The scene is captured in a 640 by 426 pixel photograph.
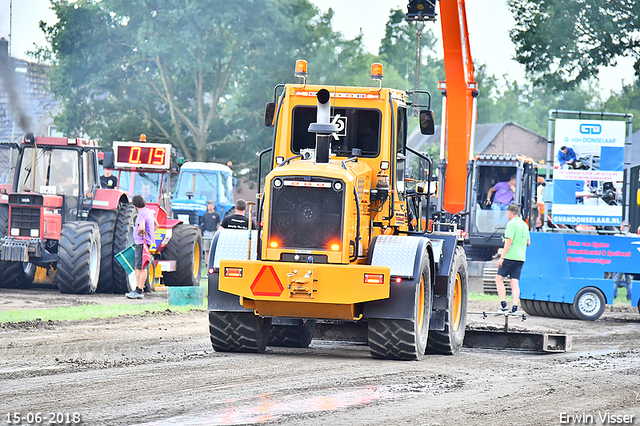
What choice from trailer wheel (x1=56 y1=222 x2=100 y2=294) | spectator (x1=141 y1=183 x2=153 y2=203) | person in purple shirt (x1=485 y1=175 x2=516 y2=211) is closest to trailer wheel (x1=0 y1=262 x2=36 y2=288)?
trailer wheel (x1=56 y1=222 x2=100 y2=294)

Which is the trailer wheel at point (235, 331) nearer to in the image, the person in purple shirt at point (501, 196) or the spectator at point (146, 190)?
the spectator at point (146, 190)

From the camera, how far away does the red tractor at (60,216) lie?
1930 cm

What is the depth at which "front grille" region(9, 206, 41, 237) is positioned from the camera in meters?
19.7

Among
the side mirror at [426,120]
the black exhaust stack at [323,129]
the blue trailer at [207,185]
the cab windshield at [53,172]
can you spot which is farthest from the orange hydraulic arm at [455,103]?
the blue trailer at [207,185]

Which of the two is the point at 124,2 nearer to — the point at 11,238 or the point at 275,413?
the point at 11,238

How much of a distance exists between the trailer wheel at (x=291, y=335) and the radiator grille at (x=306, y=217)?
1.89 m

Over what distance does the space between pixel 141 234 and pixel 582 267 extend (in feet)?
26.1

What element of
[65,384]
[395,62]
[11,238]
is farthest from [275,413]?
[395,62]

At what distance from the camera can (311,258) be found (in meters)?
10.5

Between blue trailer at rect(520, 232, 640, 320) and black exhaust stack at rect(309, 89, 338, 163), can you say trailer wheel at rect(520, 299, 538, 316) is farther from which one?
black exhaust stack at rect(309, 89, 338, 163)

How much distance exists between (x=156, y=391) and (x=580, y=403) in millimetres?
3532

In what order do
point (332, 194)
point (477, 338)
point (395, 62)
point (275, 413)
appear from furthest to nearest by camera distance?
point (395, 62)
point (477, 338)
point (332, 194)
point (275, 413)

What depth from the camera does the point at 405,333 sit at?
10656 mm

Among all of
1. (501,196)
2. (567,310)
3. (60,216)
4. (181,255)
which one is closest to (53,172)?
(60,216)
